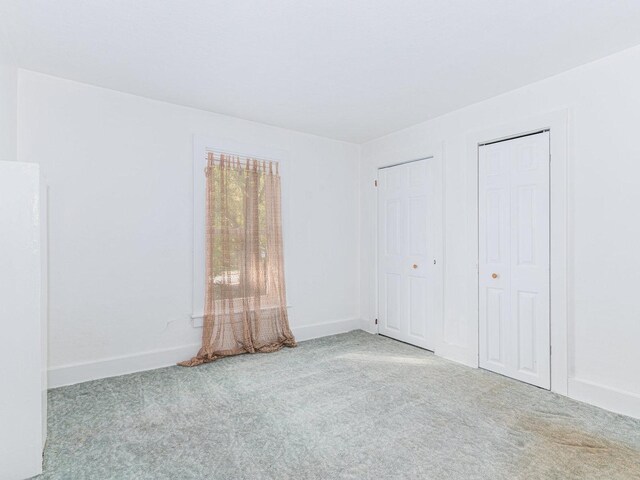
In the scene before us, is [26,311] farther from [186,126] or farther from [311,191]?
[311,191]

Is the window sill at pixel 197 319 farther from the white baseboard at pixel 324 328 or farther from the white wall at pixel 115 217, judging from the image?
the white baseboard at pixel 324 328

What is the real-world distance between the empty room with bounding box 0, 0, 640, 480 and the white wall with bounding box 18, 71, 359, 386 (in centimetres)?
2

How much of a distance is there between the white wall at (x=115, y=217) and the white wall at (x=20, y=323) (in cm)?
127

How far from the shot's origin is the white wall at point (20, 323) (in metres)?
1.79

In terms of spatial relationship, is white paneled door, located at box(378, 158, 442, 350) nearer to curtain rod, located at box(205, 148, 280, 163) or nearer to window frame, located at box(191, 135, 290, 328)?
curtain rod, located at box(205, 148, 280, 163)

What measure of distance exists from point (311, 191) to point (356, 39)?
2287mm

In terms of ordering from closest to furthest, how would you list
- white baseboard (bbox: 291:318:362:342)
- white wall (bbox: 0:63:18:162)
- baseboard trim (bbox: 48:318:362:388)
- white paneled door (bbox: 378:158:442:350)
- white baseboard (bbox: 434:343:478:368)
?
1. white wall (bbox: 0:63:18:162)
2. baseboard trim (bbox: 48:318:362:388)
3. white baseboard (bbox: 434:343:478:368)
4. white paneled door (bbox: 378:158:442:350)
5. white baseboard (bbox: 291:318:362:342)

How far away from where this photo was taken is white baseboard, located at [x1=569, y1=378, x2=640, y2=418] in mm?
2447

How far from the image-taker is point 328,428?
231 centimetres

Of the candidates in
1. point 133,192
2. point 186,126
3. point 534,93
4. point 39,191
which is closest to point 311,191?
point 186,126

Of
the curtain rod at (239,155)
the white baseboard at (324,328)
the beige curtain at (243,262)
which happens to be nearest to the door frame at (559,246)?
the white baseboard at (324,328)

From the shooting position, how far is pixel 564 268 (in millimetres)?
2811

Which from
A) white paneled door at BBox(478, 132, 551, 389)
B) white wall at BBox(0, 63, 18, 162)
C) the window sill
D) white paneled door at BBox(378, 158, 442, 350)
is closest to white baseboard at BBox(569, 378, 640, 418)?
white paneled door at BBox(478, 132, 551, 389)

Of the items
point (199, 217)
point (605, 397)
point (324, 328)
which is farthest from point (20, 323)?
point (605, 397)
